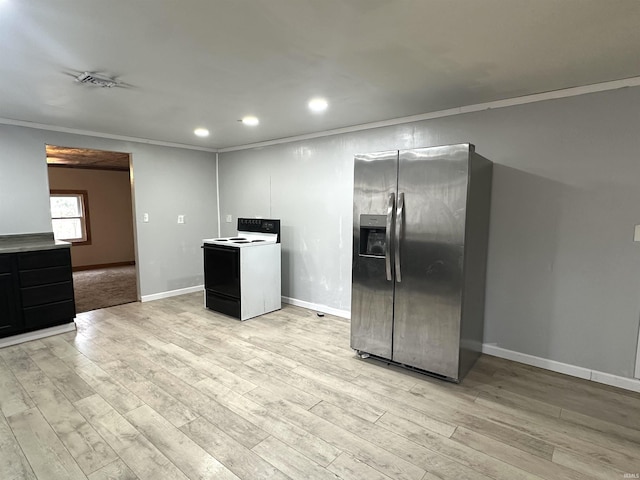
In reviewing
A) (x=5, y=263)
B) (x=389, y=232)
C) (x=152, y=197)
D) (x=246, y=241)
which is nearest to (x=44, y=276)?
(x=5, y=263)

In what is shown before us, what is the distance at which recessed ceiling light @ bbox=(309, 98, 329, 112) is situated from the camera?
2.91 meters

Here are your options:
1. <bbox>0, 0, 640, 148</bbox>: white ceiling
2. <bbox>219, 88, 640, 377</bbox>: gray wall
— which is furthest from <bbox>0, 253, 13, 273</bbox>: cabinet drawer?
<bbox>219, 88, 640, 377</bbox>: gray wall

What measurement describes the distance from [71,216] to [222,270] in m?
5.09

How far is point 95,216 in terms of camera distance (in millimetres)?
7309

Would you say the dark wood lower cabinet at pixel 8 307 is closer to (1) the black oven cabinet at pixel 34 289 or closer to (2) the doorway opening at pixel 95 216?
(1) the black oven cabinet at pixel 34 289

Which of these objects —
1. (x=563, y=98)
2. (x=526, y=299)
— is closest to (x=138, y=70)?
(x=563, y=98)

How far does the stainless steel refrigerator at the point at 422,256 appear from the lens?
8.13ft

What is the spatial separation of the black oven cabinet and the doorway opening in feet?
7.20

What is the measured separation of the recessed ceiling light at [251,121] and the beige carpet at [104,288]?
10.4 ft

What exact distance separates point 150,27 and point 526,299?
3383 mm

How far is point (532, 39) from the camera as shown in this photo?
5.98 feet

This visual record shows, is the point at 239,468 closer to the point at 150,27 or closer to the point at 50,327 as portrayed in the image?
the point at 150,27

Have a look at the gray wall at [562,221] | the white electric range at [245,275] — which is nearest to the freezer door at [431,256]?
the gray wall at [562,221]

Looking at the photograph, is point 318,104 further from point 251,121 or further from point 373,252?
point 373,252
